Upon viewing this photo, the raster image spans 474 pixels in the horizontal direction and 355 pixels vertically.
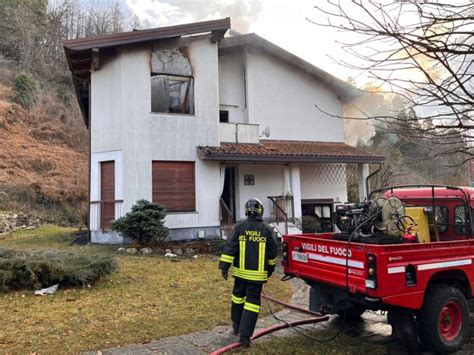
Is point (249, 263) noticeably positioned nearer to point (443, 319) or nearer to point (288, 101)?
point (443, 319)

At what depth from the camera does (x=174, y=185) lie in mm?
13352

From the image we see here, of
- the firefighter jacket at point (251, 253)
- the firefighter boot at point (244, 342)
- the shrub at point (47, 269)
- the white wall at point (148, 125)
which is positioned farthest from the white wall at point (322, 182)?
the firefighter boot at point (244, 342)

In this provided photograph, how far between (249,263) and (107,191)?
31.7 ft

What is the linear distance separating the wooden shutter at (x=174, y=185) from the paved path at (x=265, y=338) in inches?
299

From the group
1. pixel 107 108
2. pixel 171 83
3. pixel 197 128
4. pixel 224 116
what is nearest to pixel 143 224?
pixel 197 128

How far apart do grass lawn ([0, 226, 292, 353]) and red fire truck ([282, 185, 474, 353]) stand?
1.76 metres

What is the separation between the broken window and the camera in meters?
13.5

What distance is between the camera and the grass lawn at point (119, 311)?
4898 millimetres

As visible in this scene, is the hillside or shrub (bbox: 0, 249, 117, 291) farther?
the hillside

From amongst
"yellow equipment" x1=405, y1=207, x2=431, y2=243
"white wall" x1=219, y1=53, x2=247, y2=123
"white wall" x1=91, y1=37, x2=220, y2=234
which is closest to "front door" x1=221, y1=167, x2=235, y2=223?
"white wall" x1=91, y1=37, x2=220, y2=234

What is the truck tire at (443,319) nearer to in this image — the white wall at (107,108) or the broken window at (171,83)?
the white wall at (107,108)

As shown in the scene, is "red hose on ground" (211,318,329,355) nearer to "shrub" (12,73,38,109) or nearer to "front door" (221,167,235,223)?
"front door" (221,167,235,223)

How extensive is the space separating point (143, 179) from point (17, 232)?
9125 millimetres

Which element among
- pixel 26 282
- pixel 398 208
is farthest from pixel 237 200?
pixel 398 208
